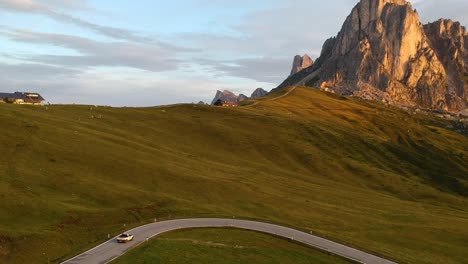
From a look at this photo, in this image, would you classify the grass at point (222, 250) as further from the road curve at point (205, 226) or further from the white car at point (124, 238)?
→ the white car at point (124, 238)

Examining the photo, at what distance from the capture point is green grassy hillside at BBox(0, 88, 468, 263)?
6159cm

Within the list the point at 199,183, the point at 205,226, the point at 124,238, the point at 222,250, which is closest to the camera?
the point at 222,250

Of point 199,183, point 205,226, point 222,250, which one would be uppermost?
point 199,183

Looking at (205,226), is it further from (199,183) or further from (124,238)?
(199,183)

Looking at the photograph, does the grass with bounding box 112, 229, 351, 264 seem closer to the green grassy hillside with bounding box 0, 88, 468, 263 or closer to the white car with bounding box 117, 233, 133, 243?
the white car with bounding box 117, 233, 133, 243

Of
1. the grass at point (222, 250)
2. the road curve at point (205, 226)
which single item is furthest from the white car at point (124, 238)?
the grass at point (222, 250)

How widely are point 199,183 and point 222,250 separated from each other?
36178 millimetres

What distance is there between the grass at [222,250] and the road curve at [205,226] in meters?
1.62

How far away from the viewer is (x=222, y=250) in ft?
171

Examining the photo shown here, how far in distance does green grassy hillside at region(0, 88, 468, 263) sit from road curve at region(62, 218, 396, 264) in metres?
2.82

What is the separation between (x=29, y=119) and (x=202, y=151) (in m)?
46.2

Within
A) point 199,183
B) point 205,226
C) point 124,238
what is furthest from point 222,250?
point 199,183

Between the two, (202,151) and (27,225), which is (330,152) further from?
(27,225)

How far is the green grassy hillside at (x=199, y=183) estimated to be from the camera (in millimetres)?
61594
